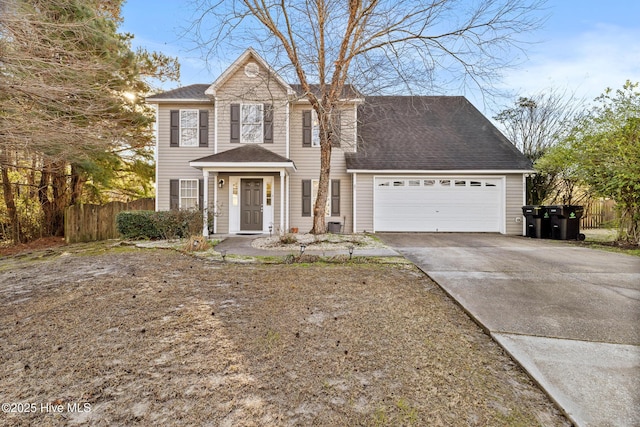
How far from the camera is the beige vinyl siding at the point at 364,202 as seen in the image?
1209 centimetres

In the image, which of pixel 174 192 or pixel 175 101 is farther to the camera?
pixel 174 192

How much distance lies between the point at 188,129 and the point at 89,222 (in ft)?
16.8

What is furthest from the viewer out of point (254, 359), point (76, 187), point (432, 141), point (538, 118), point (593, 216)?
point (538, 118)

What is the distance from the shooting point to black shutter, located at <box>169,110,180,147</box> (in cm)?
1198

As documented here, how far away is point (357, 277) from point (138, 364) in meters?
3.27

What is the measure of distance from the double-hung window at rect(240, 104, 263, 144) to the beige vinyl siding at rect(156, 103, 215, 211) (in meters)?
1.31

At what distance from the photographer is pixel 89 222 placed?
1167 cm

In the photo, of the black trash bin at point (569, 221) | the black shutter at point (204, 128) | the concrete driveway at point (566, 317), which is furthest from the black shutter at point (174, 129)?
the black trash bin at point (569, 221)

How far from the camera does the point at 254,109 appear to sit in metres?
11.9

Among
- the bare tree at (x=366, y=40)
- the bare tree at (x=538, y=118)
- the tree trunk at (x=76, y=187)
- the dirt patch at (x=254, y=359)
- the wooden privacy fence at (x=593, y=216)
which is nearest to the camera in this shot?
the dirt patch at (x=254, y=359)

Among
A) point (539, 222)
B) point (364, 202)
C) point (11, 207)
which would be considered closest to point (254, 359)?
point (364, 202)

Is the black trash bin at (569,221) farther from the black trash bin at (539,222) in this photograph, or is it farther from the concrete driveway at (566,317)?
the concrete driveway at (566,317)

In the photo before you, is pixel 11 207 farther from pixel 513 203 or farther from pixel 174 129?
pixel 513 203

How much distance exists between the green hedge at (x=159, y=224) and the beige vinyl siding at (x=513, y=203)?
37.3 feet
